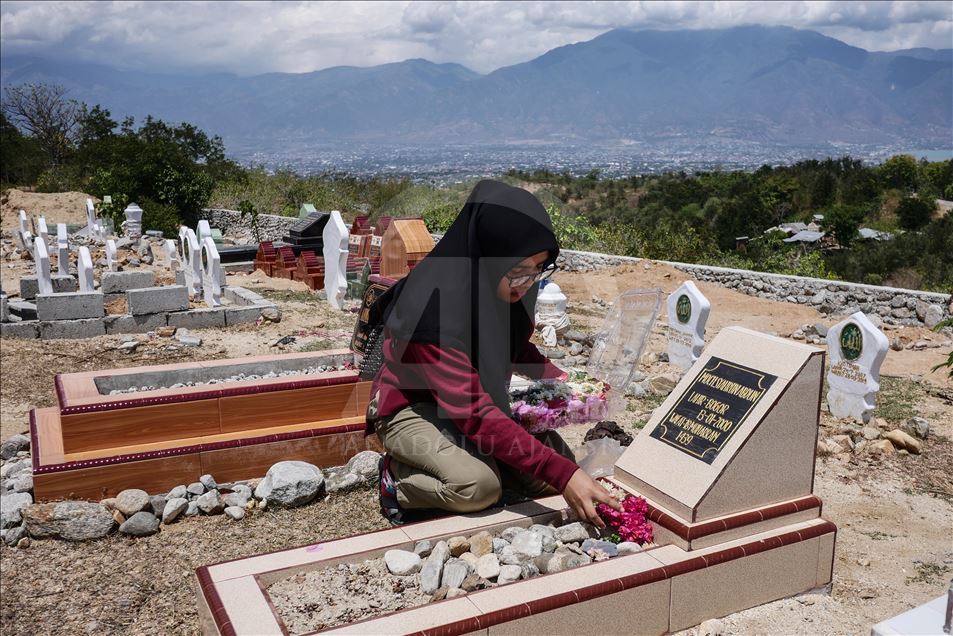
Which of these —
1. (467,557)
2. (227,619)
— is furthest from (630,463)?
(227,619)

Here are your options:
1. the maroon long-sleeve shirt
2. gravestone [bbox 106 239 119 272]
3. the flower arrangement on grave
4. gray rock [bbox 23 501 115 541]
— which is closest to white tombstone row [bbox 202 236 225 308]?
gravestone [bbox 106 239 119 272]

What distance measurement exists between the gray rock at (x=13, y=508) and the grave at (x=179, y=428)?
8 cm

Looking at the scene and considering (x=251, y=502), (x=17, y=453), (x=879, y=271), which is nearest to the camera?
(x=251, y=502)

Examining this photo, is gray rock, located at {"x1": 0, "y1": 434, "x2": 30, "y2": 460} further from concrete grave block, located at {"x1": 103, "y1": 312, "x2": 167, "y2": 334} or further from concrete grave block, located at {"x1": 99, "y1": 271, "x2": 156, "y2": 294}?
concrete grave block, located at {"x1": 99, "y1": 271, "x2": 156, "y2": 294}

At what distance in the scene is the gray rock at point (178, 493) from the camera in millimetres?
4051

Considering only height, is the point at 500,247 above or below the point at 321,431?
above

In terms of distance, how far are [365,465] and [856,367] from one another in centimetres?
407

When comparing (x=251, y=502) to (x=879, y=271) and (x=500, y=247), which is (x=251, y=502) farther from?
(x=879, y=271)

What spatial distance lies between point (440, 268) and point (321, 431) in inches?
73.5

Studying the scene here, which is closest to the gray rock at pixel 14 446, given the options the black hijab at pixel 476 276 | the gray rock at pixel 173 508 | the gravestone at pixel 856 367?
the gray rock at pixel 173 508

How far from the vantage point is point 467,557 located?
2.87 m

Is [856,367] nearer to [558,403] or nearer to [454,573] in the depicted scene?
[558,403]

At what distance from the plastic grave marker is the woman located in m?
6.93

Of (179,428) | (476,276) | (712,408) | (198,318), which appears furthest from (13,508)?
(198,318)
